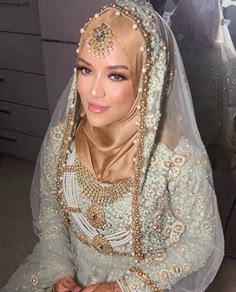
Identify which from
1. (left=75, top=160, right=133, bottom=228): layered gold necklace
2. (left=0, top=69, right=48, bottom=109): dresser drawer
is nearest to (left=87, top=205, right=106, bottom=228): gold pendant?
(left=75, top=160, right=133, bottom=228): layered gold necklace

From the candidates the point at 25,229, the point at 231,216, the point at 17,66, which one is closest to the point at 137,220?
the point at 231,216

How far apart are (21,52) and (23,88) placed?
0.23m

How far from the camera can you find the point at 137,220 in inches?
35.3

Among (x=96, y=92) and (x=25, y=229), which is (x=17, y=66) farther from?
(x=96, y=92)

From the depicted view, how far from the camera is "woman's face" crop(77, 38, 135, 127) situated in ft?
Result: 2.65

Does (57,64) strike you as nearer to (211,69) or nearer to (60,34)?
(60,34)

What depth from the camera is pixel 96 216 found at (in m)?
0.93

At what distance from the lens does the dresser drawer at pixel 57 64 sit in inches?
82.2

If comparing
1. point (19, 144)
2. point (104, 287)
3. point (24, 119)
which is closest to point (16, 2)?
point (24, 119)

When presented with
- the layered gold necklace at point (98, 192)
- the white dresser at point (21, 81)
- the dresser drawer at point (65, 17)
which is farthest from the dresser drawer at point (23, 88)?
the layered gold necklace at point (98, 192)

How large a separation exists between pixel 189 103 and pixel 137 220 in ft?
0.97

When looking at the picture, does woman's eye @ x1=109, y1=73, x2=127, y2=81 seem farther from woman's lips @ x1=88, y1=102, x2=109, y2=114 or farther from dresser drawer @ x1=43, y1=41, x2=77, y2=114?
dresser drawer @ x1=43, y1=41, x2=77, y2=114

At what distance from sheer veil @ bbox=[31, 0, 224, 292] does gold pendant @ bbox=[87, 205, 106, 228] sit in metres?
0.11

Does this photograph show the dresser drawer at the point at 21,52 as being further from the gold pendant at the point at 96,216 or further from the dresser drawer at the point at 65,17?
the gold pendant at the point at 96,216
